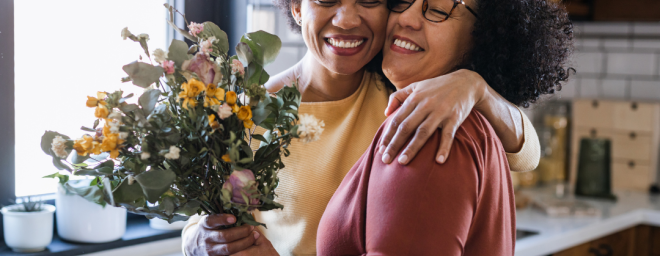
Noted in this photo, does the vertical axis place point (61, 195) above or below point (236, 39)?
below

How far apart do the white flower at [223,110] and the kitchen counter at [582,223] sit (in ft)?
4.13

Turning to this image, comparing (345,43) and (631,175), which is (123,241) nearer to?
(345,43)

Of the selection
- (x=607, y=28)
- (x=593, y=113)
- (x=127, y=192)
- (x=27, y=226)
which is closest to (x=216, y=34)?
(x=127, y=192)

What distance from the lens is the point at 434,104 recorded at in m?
0.74

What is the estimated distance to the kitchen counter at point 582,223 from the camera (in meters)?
1.79

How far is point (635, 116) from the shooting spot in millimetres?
2494

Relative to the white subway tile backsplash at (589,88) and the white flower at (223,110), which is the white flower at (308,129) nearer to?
the white flower at (223,110)

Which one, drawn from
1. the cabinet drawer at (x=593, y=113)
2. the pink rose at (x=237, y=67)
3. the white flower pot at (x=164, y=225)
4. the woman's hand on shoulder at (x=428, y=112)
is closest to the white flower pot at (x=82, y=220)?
the white flower pot at (x=164, y=225)

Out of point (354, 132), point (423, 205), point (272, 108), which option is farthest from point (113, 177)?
point (354, 132)

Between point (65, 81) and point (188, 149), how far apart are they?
920 mm

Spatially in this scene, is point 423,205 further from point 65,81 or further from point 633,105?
point 633,105

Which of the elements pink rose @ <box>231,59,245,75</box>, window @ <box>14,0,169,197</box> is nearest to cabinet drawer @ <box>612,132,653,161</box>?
window @ <box>14,0,169,197</box>

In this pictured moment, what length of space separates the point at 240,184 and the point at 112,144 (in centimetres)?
16

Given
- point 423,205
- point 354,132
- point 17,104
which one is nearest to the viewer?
point 423,205
